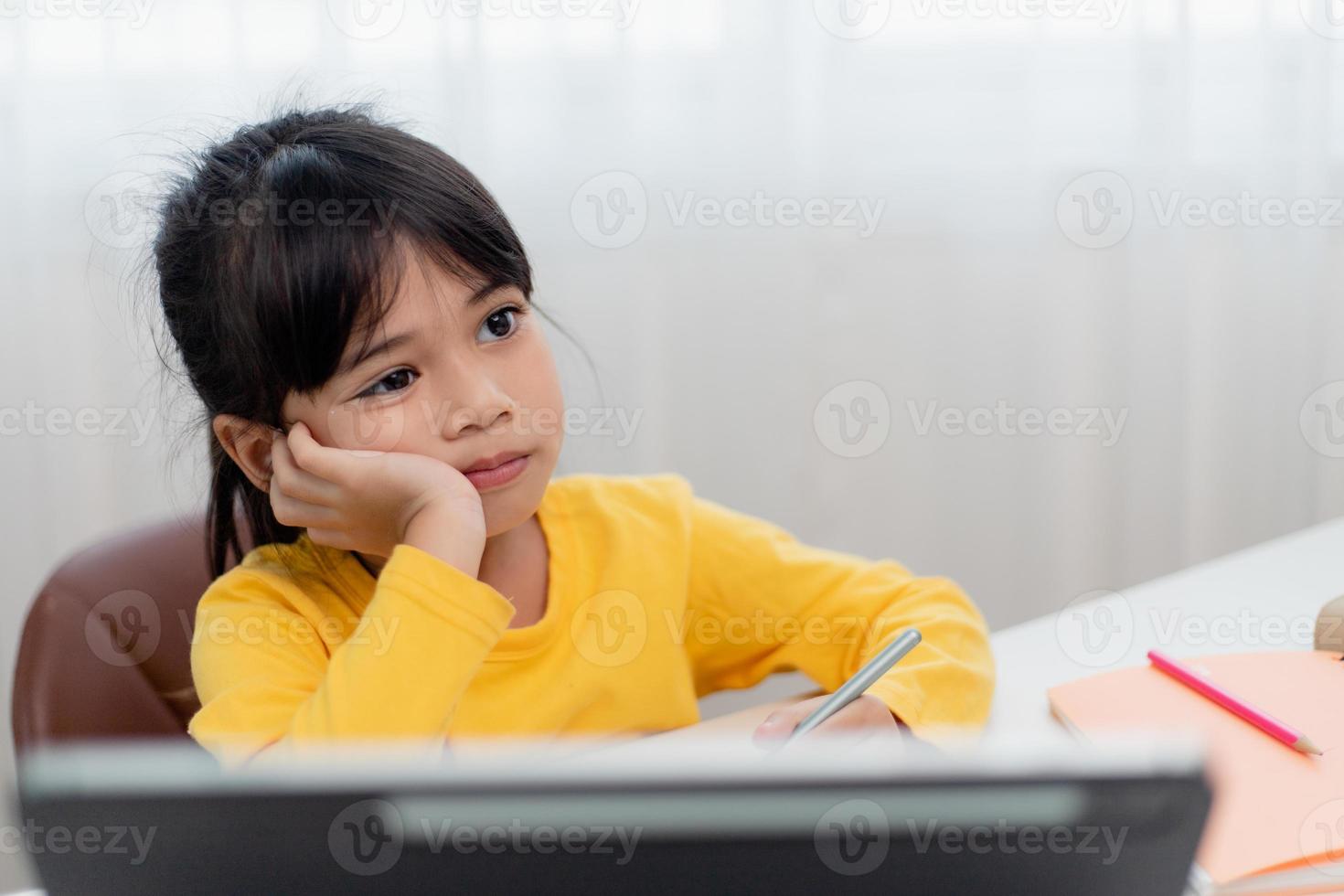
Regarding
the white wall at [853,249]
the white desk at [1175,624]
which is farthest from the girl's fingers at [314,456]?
the white wall at [853,249]

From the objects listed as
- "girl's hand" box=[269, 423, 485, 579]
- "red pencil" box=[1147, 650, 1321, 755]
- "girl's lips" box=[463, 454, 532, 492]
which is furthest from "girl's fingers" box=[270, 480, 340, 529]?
"red pencil" box=[1147, 650, 1321, 755]

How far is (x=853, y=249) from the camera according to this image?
1.82m

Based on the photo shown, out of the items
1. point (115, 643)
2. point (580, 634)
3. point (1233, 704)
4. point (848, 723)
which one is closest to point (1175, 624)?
point (1233, 704)

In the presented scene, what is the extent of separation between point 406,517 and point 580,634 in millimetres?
212

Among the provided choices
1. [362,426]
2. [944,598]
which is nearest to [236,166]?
[362,426]

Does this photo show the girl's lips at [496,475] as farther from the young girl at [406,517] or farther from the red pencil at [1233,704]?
the red pencil at [1233,704]

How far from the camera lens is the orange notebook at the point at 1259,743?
22.2 inches

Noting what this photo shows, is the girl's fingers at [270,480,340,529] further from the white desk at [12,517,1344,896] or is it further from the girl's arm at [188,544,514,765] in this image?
the white desk at [12,517,1344,896]

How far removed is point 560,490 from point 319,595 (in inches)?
9.7

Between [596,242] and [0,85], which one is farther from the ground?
[0,85]

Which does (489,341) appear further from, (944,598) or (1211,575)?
(1211,575)

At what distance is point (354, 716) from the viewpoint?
0.73m

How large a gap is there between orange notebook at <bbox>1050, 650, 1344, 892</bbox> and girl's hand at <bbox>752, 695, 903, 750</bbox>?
120mm

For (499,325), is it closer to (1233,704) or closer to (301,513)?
(301,513)
